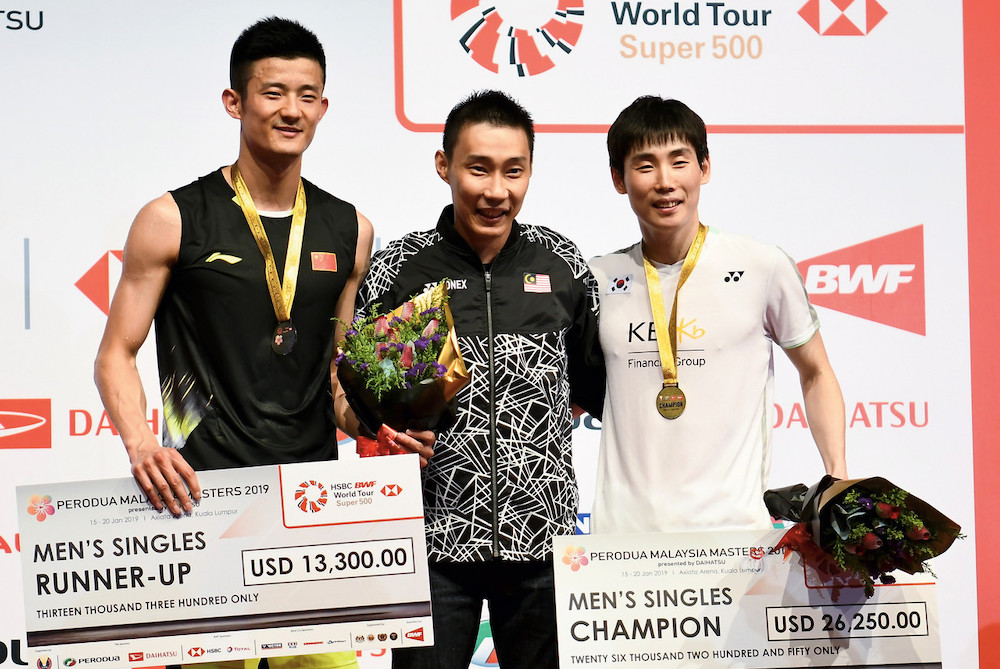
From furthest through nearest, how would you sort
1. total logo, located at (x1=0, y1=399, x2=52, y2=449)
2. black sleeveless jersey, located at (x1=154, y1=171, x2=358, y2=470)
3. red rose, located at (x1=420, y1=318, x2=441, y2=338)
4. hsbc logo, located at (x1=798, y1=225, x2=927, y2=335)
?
hsbc logo, located at (x1=798, y1=225, x2=927, y2=335) < total logo, located at (x1=0, y1=399, x2=52, y2=449) < black sleeveless jersey, located at (x1=154, y1=171, x2=358, y2=470) < red rose, located at (x1=420, y1=318, x2=441, y2=338)

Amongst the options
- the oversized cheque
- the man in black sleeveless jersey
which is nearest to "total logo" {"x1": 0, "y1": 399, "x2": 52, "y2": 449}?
the man in black sleeveless jersey

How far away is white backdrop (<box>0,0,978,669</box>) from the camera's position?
138 inches

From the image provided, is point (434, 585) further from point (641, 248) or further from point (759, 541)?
point (641, 248)

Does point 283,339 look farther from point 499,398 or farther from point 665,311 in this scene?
point 665,311

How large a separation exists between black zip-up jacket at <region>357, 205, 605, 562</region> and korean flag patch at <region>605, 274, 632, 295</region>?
0.41 ft

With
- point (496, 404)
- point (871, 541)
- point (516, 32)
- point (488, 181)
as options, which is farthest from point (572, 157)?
point (871, 541)

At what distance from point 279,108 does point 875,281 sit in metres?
2.40

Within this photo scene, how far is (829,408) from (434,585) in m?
1.06

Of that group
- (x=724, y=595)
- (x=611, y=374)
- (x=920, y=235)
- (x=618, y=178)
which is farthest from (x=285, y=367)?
(x=920, y=235)

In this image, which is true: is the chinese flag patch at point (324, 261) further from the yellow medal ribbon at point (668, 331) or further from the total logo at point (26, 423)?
the total logo at point (26, 423)

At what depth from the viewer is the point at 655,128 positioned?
2.47m

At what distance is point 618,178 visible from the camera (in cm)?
257

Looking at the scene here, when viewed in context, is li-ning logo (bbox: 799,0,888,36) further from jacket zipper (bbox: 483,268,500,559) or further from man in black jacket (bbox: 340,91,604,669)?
jacket zipper (bbox: 483,268,500,559)

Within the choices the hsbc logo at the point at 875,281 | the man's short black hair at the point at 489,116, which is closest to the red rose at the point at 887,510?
the man's short black hair at the point at 489,116
